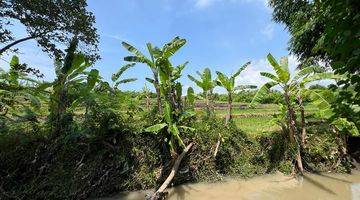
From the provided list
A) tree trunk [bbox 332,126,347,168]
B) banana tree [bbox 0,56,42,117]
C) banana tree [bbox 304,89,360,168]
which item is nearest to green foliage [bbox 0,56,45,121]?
banana tree [bbox 0,56,42,117]

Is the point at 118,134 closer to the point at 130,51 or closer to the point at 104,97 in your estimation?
the point at 104,97

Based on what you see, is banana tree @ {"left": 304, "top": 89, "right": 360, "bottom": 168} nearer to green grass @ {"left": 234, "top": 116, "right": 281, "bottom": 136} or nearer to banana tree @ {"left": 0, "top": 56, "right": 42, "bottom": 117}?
green grass @ {"left": 234, "top": 116, "right": 281, "bottom": 136}

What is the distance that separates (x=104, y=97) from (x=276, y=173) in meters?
4.13

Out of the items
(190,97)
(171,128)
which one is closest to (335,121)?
(190,97)

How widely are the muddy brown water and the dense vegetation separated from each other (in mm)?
248

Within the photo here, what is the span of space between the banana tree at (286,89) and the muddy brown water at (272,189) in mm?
536

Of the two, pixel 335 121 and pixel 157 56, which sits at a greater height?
pixel 157 56

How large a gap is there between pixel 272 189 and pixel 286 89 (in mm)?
2246

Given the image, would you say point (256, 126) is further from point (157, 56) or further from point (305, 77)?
point (157, 56)

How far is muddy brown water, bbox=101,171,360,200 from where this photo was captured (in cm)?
700

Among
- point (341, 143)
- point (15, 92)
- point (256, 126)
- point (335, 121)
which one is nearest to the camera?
point (15, 92)

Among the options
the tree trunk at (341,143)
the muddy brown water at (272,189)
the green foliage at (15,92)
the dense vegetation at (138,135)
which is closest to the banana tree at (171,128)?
the dense vegetation at (138,135)

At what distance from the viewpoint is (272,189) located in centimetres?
748

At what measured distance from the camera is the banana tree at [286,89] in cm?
816
